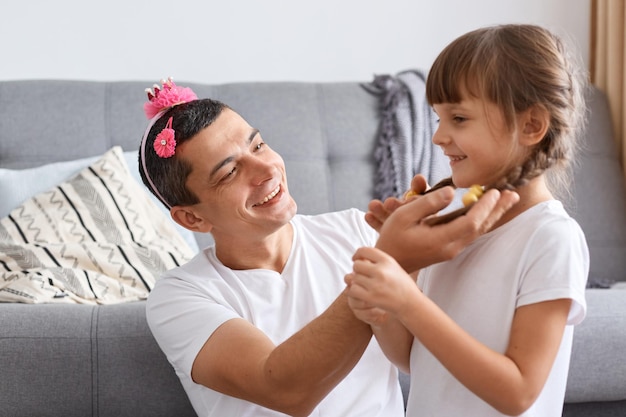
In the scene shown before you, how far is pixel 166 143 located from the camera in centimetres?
156

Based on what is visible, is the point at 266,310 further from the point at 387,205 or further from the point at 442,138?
the point at 442,138

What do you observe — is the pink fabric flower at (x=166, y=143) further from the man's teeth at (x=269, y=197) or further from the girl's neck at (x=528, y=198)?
the girl's neck at (x=528, y=198)

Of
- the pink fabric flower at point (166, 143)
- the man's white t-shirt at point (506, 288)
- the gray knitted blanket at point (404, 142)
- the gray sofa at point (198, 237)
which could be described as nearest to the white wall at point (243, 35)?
the gray sofa at point (198, 237)

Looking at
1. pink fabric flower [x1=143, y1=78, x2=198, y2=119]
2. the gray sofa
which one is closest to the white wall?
the gray sofa

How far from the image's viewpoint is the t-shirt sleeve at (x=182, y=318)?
147 cm

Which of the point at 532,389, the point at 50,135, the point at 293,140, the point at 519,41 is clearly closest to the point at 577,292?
the point at 532,389

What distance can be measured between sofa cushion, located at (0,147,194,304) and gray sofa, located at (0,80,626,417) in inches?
7.0

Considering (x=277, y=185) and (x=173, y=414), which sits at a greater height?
(x=277, y=185)

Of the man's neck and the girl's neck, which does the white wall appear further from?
the girl's neck

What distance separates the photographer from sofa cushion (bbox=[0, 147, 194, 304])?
2.14m

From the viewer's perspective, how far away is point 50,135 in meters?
2.69

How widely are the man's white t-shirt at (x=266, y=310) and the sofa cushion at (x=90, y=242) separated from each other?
23.9 inches

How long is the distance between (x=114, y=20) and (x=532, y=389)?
8.10 ft

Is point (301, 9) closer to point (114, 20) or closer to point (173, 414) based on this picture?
point (114, 20)
